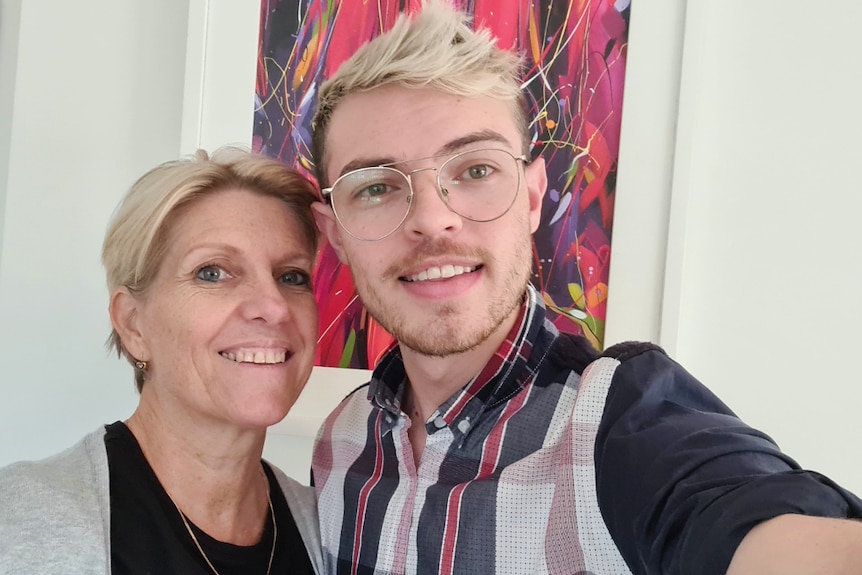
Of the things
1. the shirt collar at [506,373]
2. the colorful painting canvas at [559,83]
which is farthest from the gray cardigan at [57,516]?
the colorful painting canvas at [559,83]

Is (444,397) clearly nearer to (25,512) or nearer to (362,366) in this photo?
(362,366)

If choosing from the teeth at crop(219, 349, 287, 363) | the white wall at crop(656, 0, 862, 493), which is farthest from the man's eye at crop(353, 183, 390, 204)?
the white wall at crop(656, 0, 862, 493)

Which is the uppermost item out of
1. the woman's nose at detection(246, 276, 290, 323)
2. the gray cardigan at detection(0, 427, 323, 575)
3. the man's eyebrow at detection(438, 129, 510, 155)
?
the man's eyebrow at detection(438, 129, 510, 155)

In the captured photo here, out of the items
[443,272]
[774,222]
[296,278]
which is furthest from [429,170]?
[774,222]

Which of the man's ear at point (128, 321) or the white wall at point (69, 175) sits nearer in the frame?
the man's ear at point (128, 321)

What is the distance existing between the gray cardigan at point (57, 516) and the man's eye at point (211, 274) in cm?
34

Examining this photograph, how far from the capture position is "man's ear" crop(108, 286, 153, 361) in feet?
3.76

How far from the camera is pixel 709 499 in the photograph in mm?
621

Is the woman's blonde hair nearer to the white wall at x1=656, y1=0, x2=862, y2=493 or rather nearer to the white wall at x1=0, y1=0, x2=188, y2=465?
the white wall at x1=0, y1=0, x2=188, y2=465

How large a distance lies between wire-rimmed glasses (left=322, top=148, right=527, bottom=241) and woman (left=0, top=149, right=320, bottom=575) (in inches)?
8.3

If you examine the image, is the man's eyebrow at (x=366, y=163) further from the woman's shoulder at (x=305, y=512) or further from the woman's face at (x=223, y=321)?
the woman's shoulder at (x=305, y=512)

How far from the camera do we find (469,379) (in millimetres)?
1061

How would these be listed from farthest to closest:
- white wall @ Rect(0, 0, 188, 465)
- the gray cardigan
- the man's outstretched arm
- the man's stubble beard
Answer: white wall @ Rect(0, 0, 188, 465)
the man's stubble beard
the gray cardigan
the man's outstretched arm

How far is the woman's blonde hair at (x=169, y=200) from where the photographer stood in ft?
3.67
